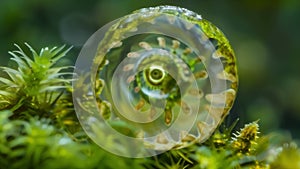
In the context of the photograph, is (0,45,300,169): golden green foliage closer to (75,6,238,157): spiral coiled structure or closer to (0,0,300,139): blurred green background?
(75,6,238,157): spiral coiled structure

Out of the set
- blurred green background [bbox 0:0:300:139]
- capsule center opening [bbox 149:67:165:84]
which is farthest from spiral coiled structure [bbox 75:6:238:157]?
blurred green background [bbox 0:0:300:139]

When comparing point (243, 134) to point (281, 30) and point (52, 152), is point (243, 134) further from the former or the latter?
point (281, 30)

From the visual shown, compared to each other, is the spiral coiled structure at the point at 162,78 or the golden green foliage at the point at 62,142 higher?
the spiral coiled structure at the point at 162,78

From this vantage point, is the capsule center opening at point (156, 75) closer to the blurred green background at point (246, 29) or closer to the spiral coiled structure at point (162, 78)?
the spiral coiled structure at point (162, 78)

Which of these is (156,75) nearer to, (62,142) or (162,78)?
(162,78)

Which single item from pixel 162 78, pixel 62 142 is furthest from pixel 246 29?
pixel 62 142

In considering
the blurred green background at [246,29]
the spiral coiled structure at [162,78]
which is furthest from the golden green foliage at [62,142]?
the blurred green background at [246,29]
